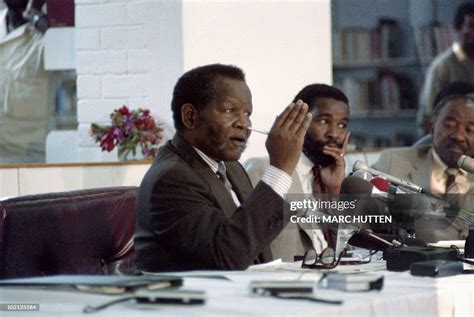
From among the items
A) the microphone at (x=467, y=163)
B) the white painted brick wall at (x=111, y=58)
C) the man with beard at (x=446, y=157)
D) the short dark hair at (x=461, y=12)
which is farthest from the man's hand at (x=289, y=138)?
the short dark hair at (x=461, y=12)

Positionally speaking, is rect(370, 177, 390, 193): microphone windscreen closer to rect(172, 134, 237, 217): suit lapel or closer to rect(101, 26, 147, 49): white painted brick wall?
rect(172, 134, 237, 217): suit lapel

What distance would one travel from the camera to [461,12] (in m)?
5.40

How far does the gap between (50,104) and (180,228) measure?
2.83 metres

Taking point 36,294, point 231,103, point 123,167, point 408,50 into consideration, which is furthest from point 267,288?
point 408,50

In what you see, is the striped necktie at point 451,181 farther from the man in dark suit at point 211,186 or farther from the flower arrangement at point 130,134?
the man in dark suit at point 211,186

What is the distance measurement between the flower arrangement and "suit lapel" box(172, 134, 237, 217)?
1.62 metres

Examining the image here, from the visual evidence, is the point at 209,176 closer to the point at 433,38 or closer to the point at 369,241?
the point at 369,241

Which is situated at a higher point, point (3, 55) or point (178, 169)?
point (3, 55)

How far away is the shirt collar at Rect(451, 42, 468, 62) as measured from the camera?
513 cm

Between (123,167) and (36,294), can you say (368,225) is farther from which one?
(123,167)

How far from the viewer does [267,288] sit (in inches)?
64.1

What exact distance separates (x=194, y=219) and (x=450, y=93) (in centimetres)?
178

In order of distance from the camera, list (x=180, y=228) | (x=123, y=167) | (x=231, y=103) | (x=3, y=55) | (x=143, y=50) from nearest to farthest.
Answer: (x=180, y=228) < (x=231, y=103) < (x=123, y=167) < (x=143, y=50) < (x=3, y=55)

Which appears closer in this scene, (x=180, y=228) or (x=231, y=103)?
(x=180, y=228)
